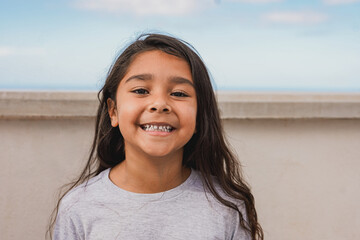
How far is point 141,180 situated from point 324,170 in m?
1.00

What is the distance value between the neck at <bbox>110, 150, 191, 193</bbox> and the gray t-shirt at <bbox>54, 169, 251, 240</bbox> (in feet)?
0.13

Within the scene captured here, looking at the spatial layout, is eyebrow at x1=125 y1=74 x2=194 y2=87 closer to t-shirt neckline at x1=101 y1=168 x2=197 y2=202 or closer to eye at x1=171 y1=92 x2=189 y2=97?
eye at x1=171 y1=92 x2=189 y2=97

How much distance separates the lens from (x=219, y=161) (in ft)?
5.59

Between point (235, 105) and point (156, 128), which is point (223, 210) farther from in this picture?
point (235, 105)

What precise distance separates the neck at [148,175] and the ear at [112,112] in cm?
13

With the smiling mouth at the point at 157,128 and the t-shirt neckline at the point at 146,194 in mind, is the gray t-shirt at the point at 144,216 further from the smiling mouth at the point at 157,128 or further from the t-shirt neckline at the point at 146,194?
the smiling mouth at the point at 157,128

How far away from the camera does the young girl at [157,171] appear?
144 centimetres

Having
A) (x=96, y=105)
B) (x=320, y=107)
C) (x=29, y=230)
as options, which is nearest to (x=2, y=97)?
(x=96, y=105)

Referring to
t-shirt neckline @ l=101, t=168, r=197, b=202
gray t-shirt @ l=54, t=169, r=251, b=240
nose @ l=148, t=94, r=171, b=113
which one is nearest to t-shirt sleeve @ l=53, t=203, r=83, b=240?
gray t-shirt @ l=54, t=169, r=251, b=240

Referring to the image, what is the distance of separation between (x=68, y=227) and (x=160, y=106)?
1.73ft

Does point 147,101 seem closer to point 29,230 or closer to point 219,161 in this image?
point 219,161

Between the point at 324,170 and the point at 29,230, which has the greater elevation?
the point at 324,170

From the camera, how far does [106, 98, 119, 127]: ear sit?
1581 mm

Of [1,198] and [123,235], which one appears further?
[1,198]
